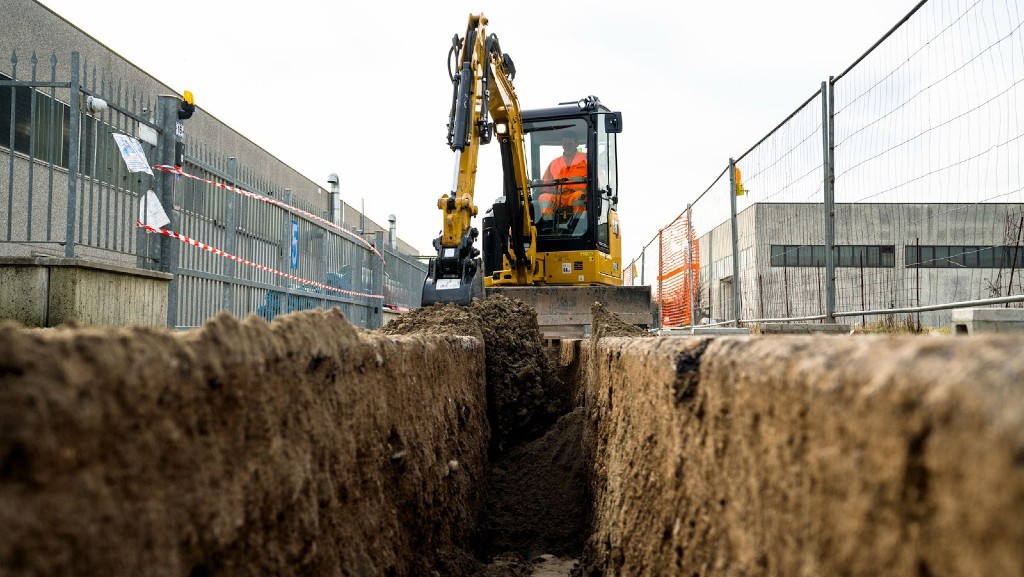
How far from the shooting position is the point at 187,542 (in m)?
1.46

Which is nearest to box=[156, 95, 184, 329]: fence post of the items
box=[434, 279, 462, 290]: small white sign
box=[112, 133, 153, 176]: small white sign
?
box=[112, 133, 153, 176]: small white sign

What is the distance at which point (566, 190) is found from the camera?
10961 millimetres

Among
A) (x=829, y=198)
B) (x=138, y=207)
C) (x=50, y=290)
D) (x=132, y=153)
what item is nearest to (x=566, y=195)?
(x=829, y=198)

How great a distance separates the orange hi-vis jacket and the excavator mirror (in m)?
0.61

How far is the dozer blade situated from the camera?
33.3 feet

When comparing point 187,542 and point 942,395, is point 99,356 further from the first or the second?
point 942,395

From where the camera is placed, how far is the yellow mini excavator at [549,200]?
8215mm

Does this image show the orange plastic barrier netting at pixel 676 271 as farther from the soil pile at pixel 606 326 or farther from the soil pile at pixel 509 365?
the soil pile at pixel 606 326

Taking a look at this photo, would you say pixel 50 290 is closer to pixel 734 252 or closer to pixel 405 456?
pixel 405 456

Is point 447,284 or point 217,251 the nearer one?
point 447,284

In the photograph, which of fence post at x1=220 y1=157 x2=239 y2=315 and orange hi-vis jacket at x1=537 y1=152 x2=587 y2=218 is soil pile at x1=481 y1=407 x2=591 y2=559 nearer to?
fence post at x1=220 y1=157 x2=239 y2=315

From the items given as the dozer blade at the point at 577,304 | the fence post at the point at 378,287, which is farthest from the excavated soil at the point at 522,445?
the fence post at the point at 378,287

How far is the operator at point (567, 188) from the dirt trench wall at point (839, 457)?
8542 millimetres

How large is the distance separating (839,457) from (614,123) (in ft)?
30.8
